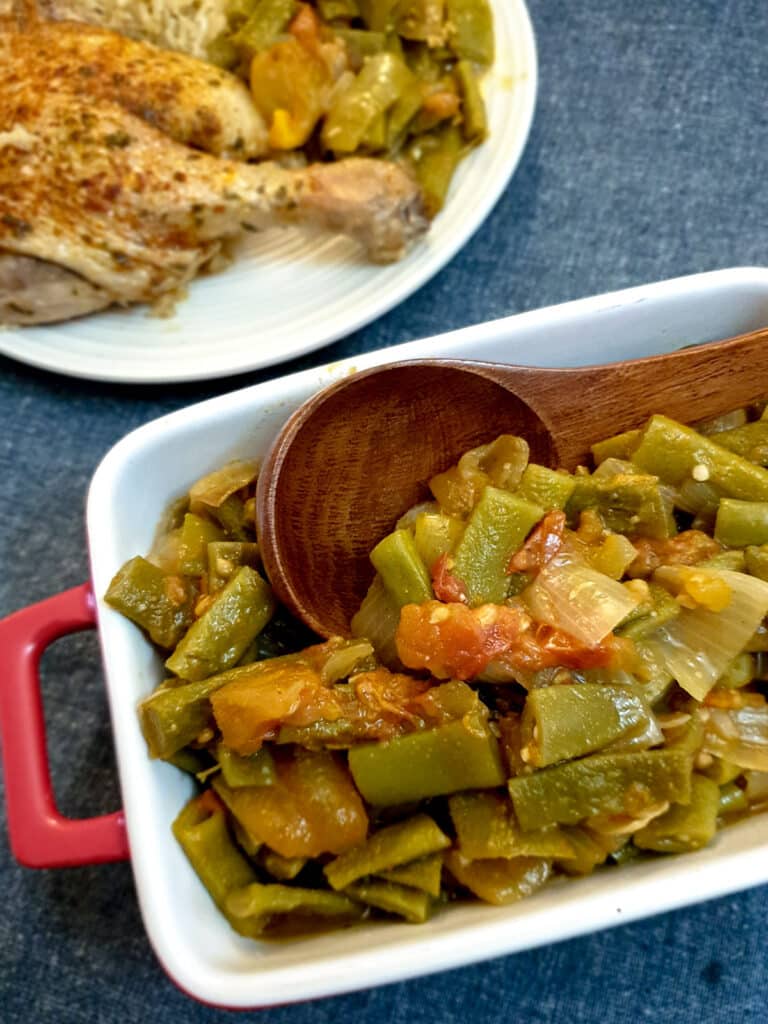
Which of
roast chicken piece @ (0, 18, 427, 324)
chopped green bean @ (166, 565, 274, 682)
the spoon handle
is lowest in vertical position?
chopped green bean @ (166, 565, 274, 682)

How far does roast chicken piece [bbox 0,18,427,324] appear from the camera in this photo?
5.42 feet

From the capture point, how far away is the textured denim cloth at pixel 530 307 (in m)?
1.45

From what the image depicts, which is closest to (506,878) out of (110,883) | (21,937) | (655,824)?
(655,824)

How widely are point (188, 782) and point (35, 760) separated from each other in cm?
21

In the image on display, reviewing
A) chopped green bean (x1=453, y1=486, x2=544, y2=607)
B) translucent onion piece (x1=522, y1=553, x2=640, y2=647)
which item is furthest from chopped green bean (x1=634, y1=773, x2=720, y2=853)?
chopped green bean (x1=453, y1=486, x2=544, y2=607)

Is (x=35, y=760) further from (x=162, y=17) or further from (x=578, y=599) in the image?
(x=162, y=17)

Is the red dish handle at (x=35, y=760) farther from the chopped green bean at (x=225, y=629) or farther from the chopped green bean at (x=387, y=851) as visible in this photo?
the chopped green bean at (x=387, y=851)

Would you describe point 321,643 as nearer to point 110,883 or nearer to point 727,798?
point 727,798

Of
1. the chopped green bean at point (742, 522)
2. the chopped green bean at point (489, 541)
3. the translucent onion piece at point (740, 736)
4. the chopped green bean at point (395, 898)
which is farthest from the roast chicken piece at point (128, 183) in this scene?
the chopped green bean at point (395, 898)

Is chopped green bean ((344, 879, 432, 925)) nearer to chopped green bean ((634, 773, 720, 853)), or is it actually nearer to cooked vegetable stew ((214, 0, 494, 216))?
chopped green bean ((634, 773, 720, 853))

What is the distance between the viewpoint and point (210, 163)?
1743 mm

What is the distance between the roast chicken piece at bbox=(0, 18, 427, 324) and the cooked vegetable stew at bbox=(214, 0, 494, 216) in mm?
80

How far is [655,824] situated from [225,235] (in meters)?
1.37

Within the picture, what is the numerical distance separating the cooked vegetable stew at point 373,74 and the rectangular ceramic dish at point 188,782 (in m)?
0.63
